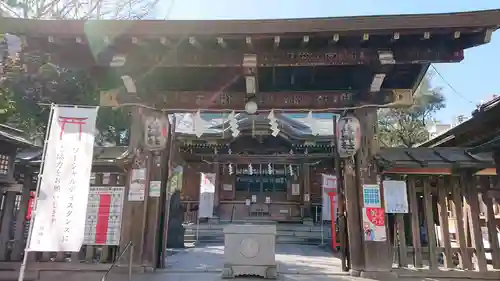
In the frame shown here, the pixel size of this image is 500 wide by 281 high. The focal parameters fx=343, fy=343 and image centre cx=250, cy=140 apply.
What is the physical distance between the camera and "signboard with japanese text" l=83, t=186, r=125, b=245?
22.6 feet

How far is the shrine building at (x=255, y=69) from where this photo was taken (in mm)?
6160

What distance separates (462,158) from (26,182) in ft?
29.5

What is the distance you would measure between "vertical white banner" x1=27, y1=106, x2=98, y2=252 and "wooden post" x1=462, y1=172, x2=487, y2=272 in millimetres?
7194

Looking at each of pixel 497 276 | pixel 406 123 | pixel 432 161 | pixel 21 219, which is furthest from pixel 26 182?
pixel 406 123

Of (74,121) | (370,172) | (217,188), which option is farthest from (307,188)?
(74,121)

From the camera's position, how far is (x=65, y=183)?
209 inches

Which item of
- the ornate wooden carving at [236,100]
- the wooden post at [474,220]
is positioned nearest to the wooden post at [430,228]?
the wooden post at [474,220]

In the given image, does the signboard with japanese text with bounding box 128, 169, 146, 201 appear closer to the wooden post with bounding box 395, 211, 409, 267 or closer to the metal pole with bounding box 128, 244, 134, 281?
the metal pole with bounding box 128, 244, 134, 281

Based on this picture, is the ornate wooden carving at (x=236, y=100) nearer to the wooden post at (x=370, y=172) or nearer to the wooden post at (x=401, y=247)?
the wooden post at (x=370, y=172)

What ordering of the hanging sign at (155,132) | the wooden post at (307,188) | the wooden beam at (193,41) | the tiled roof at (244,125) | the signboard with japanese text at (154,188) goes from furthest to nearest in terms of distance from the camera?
the wooden post at (307,188)
the tiled roof at (244,125)
the hanging sign at (155,132)
the signboard with japanese text at (154,188)
the wooden beam at (193,41)

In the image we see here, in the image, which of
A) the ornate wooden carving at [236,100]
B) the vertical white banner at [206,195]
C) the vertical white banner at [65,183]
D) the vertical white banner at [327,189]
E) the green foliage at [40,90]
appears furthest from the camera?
the vertical white banner at [206,195]

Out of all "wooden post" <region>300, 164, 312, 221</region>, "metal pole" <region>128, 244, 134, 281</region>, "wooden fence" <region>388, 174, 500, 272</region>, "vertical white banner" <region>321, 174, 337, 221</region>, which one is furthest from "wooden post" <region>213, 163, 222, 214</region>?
"wooden fence" <region>388, 174, 500, 272</region>

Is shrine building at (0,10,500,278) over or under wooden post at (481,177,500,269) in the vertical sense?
over

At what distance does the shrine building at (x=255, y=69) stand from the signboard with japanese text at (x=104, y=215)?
219 millimetres
